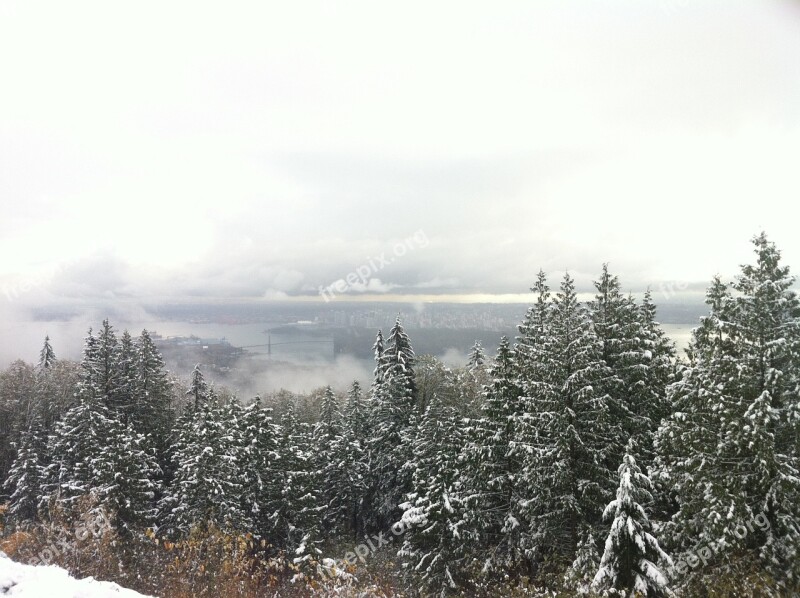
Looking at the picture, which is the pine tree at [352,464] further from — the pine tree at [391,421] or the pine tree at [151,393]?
the pine tree at [151,393]

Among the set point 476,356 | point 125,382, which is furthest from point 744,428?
point 125,382

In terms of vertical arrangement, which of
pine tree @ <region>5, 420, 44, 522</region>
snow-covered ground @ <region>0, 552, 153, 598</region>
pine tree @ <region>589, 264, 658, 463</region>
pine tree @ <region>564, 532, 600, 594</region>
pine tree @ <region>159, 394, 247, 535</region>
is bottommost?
pine tree @ <region>5, 420, 44, 522</region>

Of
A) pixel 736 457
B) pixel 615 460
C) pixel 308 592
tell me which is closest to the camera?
pixel 736 457

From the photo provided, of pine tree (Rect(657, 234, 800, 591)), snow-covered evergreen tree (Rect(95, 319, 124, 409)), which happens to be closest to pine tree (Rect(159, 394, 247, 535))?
snow-covered evergreen tree (Rect(95, 319, 124, 409))

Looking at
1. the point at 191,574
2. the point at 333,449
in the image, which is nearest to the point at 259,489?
the point at 333,449

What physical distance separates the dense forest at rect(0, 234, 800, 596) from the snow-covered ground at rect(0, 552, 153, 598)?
3.42 m

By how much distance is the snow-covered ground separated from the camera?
8.73 meters

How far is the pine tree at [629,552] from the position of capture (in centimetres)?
1130

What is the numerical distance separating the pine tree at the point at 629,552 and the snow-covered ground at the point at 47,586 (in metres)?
11.4

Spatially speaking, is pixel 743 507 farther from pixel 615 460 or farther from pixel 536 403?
pixel 536 403

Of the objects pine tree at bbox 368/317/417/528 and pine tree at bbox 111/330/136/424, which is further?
pine tree at bbox 111/330/136/424

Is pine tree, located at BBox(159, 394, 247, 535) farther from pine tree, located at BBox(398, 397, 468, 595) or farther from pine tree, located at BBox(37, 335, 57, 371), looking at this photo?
pine tree, located at BBox(37, 335, 57, 371)

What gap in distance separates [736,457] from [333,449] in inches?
992

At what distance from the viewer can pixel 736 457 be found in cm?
1279
